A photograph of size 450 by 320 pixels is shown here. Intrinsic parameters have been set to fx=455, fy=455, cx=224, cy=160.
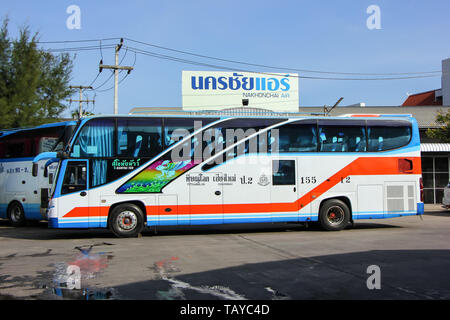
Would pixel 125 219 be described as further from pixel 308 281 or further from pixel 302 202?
pixel 308 281

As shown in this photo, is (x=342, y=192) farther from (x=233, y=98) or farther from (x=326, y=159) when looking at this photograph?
(x=233, y=98)

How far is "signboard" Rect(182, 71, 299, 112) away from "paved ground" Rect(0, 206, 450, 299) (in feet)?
50.0

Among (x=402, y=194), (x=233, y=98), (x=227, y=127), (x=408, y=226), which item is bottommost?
(x=408, y=226)

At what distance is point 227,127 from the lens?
46.9 feet

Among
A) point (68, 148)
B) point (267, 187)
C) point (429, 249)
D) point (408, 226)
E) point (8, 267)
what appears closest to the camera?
point (8, 267)

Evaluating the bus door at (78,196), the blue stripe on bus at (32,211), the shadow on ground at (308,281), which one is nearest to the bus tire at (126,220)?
the bus door at (78,196)

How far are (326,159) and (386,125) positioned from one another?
7.95 feet

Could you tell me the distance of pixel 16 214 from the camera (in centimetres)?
1889

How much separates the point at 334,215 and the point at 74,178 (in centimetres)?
833

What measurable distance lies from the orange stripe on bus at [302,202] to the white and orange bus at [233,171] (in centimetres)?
3

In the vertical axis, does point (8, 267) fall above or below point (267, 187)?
below

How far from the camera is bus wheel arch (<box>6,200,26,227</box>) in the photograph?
61.2ft

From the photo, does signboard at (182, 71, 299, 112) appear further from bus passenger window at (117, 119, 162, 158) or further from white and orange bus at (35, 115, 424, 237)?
bus passenger window at (117, 119, 162, 158)
